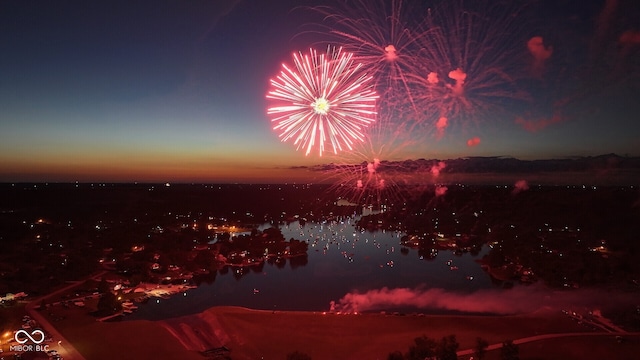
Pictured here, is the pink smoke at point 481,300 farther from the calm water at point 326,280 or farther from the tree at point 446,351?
the tree at point 446,351

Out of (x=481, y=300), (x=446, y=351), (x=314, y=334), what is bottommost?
(x=481, y=300)

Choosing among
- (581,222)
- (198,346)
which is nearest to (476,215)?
(581,222)

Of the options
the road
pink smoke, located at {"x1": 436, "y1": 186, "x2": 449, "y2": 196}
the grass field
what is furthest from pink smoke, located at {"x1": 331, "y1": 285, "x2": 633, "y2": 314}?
pink smoke, located at {"x1": 436, "y1": 186, "x2": 449, "y2": 196}

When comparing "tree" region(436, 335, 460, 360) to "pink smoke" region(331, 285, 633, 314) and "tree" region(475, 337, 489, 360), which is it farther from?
"pink smoke" region(331, 285, 633, 314)

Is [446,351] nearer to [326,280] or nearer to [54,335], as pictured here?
[54,335]

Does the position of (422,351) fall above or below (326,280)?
above

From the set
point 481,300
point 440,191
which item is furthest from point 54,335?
point 440,191

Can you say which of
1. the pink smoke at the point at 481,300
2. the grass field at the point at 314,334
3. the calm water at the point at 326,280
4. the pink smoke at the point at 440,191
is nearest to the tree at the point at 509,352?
the grass field at the point at 314,334

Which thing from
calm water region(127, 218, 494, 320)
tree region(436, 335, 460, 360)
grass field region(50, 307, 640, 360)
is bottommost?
calm water region(127, 218, 494, 320)
